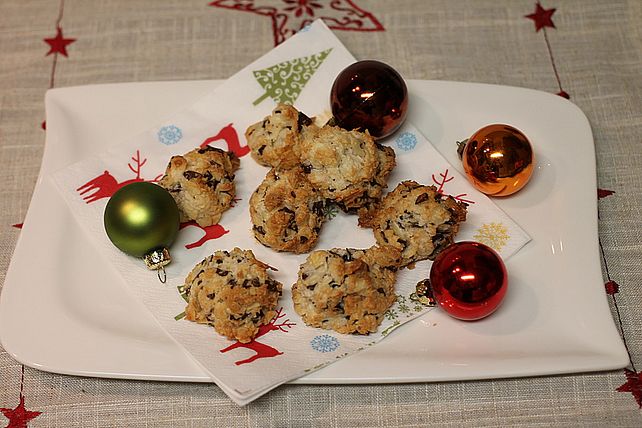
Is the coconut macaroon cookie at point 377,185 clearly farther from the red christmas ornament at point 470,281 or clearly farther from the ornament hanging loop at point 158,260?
the ornament hanging loop at point 158,260

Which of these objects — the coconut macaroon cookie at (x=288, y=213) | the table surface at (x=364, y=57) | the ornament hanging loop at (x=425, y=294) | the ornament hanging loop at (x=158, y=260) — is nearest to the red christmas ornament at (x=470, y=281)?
the ornament hanging loop at (x=425, y=294)

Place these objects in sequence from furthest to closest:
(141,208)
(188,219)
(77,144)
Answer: (77,144) → (188,219) → (141,208)

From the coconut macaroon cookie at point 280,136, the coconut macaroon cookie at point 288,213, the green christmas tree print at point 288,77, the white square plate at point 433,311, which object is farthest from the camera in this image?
the green christmas tree print at point 288,77

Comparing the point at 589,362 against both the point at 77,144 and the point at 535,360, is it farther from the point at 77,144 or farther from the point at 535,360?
the point at 77,144

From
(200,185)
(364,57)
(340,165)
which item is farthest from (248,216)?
(364,57)

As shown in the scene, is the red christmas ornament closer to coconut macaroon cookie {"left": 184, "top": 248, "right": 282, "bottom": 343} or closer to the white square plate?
the white square plate

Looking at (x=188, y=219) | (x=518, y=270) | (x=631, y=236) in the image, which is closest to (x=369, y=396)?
(x=518, y=270)

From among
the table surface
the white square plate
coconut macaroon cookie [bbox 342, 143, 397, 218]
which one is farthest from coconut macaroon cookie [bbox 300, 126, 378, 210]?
the table surface
